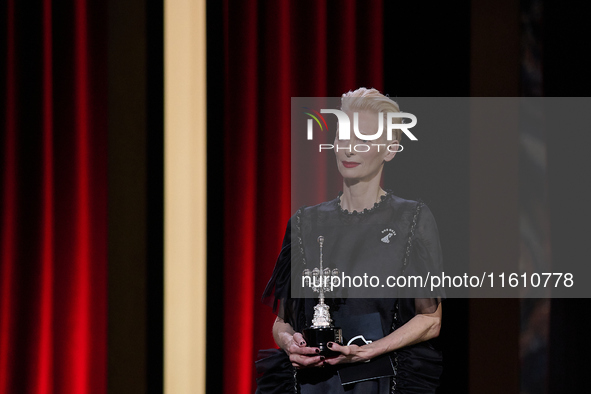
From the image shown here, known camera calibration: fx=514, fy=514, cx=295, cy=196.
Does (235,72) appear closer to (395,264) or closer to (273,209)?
(273,209)

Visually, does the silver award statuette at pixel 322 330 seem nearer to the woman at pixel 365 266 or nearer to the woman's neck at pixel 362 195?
the woman at pixel 365 266

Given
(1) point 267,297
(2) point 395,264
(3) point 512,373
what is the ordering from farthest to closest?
1. (3) point 512,373
2. (1) point 267,297
3. (2) point 395,264

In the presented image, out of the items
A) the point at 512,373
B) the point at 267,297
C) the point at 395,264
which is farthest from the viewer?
the point at 512,373

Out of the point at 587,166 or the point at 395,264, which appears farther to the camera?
the point at 587,166

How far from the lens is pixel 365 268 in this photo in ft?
4.57

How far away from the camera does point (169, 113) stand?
1.78 metres

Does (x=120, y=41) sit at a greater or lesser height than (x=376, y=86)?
greater


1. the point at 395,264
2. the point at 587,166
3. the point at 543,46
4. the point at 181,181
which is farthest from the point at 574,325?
the point at 181,181

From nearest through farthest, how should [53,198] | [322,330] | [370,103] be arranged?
[322,330] → [370,103] → [53,198]

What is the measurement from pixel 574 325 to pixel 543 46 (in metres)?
0.97

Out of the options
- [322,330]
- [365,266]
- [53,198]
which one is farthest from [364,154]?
[53,198]

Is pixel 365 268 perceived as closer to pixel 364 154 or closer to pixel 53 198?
pixel 364 154

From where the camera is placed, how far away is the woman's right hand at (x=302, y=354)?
48.3 inches

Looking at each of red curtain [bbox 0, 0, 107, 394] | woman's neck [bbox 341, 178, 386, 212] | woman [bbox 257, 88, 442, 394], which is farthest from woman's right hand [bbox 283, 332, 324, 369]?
red curtain [bbox 0, 0, 107, 394]
